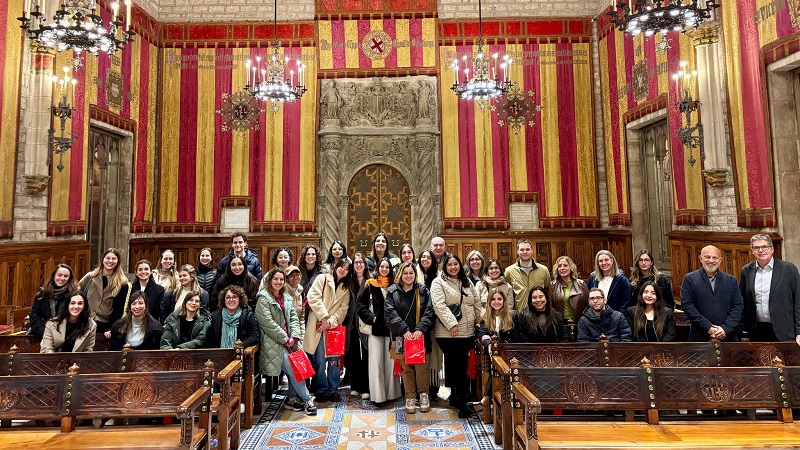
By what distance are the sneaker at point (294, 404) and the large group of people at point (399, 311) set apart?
26 millimetres

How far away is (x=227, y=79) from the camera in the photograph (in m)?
10.8

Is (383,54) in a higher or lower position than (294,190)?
higher

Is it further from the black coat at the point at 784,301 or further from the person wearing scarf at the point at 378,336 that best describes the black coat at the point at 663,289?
the person wearing scarf at the point at 378,336

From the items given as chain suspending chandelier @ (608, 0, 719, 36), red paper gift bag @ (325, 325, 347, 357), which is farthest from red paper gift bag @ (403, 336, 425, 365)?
chain suspending chandelier @ (608, 0, 719, 36)

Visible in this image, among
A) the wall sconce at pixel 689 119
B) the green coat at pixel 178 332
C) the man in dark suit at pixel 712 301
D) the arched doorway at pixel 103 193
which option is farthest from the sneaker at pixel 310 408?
the arched doorway at pixel 103 193

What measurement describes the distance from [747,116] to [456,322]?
4.99 metres

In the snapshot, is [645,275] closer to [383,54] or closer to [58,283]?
[58,283]

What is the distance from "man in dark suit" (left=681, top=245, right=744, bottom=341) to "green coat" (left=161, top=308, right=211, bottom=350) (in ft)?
14.1

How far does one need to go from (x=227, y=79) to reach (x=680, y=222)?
9709 mm

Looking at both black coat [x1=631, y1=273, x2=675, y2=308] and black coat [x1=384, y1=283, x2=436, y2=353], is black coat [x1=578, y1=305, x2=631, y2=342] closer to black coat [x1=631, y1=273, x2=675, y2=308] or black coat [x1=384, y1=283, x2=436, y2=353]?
black coat [x1=631, y1=273, x2=675, y2=308]

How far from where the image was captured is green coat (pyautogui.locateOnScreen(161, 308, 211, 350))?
13.8 ft

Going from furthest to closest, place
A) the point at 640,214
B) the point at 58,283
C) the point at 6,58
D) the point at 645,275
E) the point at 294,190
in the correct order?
the point at 294,190 < the point at 640,214 < the point at 6,58 < the point at 645,275 < the point at 58,283

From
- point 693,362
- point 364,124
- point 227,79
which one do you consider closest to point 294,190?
point 364,124

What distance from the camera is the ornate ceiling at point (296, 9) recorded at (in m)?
10.9
